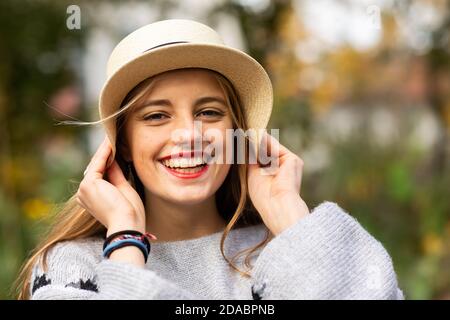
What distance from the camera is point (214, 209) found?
230 cm

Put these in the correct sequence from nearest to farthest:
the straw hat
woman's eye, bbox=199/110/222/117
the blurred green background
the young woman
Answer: the young woman → the straw hat → woman's eye, bbox=199/110/222/117 → the blurred green background

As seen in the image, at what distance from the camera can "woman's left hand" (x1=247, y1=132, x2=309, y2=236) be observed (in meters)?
2.02

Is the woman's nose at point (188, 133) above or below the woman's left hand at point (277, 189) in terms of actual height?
above

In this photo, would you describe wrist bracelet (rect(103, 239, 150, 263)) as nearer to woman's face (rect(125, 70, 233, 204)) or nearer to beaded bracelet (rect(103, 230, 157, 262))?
beaded bracelet (rect(103, 230, 157, 262))

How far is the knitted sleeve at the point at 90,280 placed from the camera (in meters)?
1.71

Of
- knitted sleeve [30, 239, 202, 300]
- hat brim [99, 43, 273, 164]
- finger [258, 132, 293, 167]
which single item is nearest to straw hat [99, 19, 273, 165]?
hat brim [99, 43, 273, 164]

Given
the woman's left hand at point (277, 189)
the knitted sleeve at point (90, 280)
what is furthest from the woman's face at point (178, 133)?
the knitted sleeve at point (90, 280)

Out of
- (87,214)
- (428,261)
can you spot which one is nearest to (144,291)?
(87,214)

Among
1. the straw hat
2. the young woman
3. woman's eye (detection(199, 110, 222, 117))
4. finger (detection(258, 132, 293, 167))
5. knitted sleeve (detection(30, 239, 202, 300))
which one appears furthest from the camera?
finger (detection(258, 132, 293, 167))

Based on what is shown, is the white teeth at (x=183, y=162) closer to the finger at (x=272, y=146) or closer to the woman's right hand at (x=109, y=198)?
the woman's right hand at (x=109, y=198)

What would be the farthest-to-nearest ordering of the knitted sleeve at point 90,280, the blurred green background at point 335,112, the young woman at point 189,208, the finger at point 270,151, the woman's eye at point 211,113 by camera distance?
1. the blurred green background at point 335,112
2. the finger at point 270,151
3. the woman's eye at point 211,113
4. the young woman at point 189,208
5. the knitted sleeve at point 90,280

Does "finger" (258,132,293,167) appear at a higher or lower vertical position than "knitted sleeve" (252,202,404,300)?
higher
